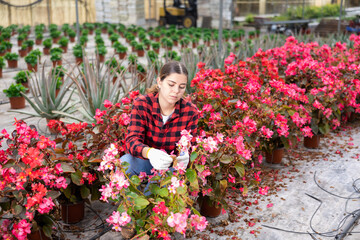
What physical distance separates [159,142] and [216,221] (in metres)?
0.63

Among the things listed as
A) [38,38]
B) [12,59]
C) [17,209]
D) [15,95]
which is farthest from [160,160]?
[38,38]

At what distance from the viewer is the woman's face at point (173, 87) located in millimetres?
2002

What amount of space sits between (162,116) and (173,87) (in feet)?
0.67

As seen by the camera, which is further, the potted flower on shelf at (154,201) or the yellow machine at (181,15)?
the yellow machine at (181,15)

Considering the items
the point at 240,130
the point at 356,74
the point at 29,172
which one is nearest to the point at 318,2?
the point at 356,74

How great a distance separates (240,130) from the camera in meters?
2.37

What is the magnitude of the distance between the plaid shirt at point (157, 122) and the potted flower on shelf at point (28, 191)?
46cm

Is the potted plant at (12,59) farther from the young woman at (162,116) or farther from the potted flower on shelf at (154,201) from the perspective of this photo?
the potted flower on shelf at (154,201)

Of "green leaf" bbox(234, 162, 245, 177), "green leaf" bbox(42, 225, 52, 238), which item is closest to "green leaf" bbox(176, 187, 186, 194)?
"green leaf" bbox(234, 162, 245, 177)

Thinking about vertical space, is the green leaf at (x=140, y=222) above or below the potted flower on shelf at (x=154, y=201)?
below

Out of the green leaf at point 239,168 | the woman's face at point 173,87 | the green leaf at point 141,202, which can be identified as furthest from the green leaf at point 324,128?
the green leaf at point 141,202

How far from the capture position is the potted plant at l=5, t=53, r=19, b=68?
22.9ft

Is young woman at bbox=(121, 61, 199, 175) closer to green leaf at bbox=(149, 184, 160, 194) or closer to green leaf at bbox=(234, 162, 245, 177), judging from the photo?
green leaf at bbox=(149, 184, 160, 194)

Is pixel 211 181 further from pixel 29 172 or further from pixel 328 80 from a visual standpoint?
pixel 328 80
